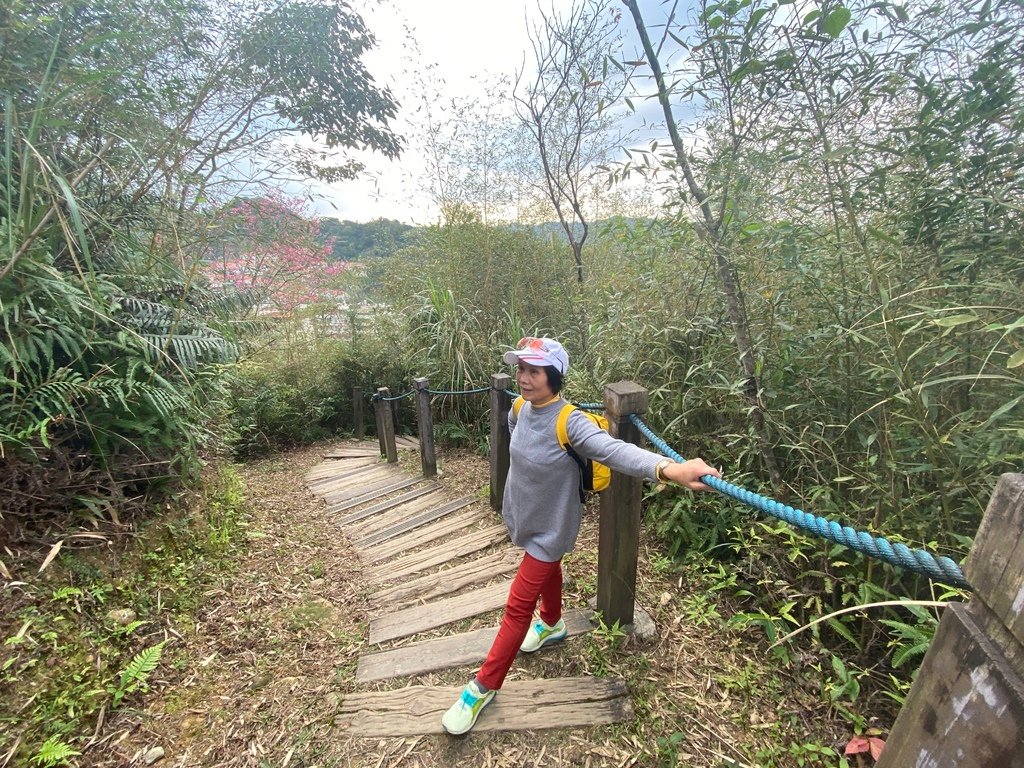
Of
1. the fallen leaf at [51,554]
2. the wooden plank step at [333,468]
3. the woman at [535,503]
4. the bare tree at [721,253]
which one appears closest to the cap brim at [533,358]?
the woman at [535,503]

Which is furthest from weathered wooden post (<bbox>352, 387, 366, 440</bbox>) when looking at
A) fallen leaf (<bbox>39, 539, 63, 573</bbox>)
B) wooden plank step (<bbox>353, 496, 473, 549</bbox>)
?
fallen leaf (<bbox>39, 539, 63, 573</bbox>)

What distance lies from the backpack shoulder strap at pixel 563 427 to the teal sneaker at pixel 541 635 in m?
0.92

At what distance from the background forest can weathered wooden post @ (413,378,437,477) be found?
1524 millimetres

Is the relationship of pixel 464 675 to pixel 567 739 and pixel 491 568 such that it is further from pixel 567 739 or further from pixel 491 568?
pixel 491 568

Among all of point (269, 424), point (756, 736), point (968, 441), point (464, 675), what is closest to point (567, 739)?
point (464, 675)

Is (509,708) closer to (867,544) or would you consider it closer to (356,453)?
(867,544)

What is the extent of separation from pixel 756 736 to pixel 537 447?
50.9 inches

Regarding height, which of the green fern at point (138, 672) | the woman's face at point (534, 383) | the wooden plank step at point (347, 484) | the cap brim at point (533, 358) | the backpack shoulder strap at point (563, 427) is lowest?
the wooden plank step at point (347, 484)

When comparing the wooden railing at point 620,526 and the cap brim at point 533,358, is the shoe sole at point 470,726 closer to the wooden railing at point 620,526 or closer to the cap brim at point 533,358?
the wooden railing at point 620,526

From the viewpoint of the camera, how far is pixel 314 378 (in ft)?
24.1

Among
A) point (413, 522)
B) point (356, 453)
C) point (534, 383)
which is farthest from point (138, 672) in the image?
point (356, 453)

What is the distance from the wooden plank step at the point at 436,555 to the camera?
9.27 ft

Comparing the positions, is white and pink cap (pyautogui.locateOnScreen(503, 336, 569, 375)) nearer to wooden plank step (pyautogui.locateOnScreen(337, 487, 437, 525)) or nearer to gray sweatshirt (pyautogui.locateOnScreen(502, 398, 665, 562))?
gray sweatshirt (pyautogui.locateOnScreen(502, 398, 665, 562))

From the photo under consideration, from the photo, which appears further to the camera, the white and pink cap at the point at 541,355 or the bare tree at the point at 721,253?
the bare tree at the point at 721,253
